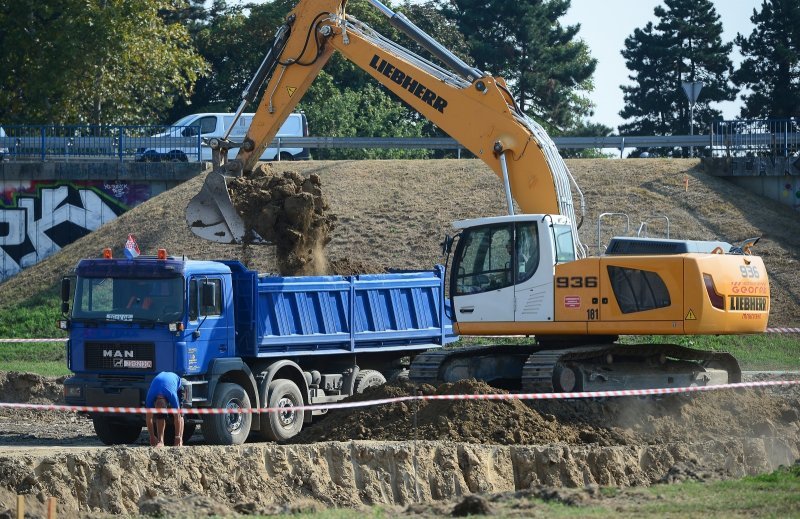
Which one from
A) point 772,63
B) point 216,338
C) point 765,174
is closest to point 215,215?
point 216,338

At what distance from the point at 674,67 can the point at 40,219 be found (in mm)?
32639

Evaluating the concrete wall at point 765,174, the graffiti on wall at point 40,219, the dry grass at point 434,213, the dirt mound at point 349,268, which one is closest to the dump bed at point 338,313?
the dirt mound at point 349,268

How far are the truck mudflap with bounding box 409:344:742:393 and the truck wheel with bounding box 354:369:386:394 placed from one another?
48.2 inches

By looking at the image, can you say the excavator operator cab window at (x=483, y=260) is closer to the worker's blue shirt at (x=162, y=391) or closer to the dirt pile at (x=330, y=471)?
the dirt pile at (x=330, y=471)

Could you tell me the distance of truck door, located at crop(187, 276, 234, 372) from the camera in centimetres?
1714

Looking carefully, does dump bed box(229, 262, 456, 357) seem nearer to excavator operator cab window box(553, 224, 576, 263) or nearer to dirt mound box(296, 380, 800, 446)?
dirt mound box(296, 380, 800, 446)

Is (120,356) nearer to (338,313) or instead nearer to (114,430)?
(114,430)

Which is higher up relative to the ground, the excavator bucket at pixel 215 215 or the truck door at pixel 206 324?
the excavator bucket at pixel 215 215

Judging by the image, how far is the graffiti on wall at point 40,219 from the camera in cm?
3591

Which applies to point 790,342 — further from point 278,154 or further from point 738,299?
point 278,154

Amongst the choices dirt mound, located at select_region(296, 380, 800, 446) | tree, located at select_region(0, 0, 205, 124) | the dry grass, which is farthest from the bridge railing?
dirt mound, located at select_region(296, 380, 800, 446)

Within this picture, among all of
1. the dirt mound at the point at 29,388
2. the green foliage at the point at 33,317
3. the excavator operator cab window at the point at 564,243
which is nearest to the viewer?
the excavator operator cab window at the point at 564,243

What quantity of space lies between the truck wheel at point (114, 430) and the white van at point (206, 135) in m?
17.6

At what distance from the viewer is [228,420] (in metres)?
17.3
